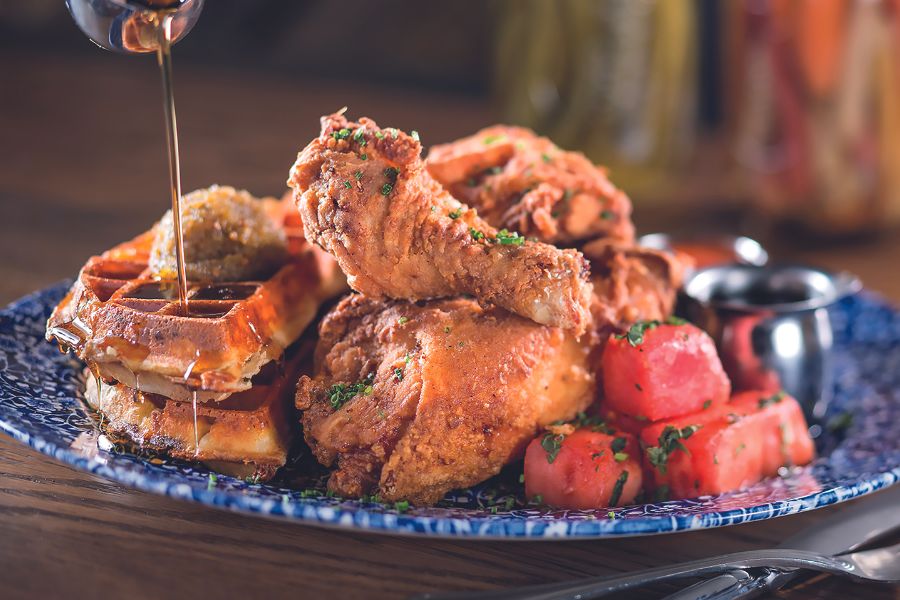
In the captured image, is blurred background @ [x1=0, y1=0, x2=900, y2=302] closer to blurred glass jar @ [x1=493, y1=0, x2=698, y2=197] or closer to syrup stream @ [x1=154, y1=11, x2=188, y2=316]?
blurred glass jar @ [x1=493, y1=0, x2=698, y2=197]

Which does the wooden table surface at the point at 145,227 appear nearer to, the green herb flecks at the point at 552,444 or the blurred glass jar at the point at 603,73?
the green herb flecks at the point at 552,444

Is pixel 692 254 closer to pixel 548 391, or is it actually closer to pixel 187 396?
pixel 548 391

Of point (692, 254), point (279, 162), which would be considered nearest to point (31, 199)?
point (279, 162)

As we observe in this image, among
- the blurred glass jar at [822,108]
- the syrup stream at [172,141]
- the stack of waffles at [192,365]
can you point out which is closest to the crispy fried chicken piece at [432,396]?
the stack of waffles at [192,365]

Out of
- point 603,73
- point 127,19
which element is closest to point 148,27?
point 127,19

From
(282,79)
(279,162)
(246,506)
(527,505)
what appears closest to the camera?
(246,506)

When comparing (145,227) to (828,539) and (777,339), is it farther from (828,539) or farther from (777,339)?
(828,539)
